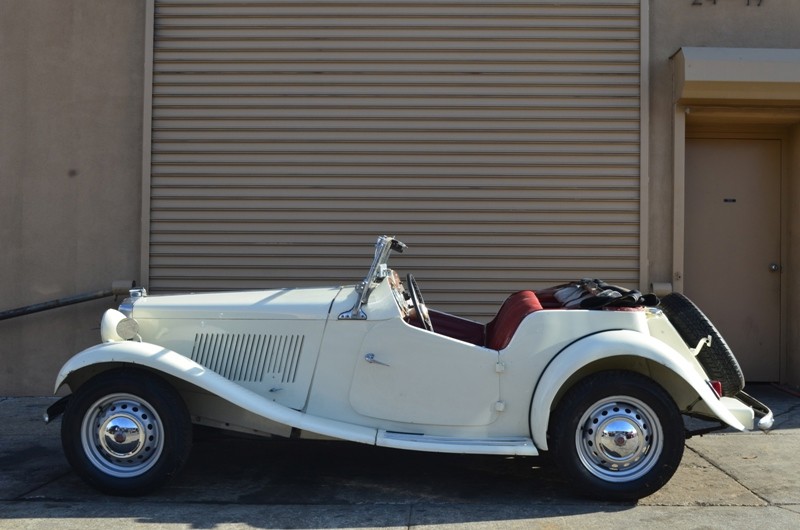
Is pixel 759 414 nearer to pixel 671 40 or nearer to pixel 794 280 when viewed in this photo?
pixel 794 280

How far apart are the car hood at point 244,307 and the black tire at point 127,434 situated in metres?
0.52

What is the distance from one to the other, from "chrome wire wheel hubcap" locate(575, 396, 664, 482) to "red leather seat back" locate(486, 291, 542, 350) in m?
0.64

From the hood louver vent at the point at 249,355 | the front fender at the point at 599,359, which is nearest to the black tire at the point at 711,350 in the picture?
the front fender at the point at 599,359

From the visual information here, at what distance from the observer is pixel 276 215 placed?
8.22 meters

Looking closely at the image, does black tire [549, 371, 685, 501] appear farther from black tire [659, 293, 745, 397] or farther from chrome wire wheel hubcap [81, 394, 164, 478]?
chrome wire wheel hubcap [81, 394, 164, 478]

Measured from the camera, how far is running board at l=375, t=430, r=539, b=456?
5.02m

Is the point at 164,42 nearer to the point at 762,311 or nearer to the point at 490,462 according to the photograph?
the point at 490,462

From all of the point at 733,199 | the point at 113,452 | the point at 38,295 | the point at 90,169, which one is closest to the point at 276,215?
the point at 90,169

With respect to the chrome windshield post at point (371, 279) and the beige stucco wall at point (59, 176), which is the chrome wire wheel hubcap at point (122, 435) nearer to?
the chrome windshield post at point (371, 279)

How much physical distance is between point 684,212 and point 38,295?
608cm

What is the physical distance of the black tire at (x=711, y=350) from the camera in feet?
17.6

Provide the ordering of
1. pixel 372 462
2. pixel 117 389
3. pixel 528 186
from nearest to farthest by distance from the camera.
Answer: pixel 117 389 → pixel 372 462 → pixel 528 186

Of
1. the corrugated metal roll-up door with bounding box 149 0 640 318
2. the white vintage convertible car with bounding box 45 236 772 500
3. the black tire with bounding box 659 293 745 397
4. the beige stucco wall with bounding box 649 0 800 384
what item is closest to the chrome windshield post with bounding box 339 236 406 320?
the white vintage convertible car with bounding box 45 236 772 500

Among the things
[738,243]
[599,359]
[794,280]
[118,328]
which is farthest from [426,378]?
[794,280]
